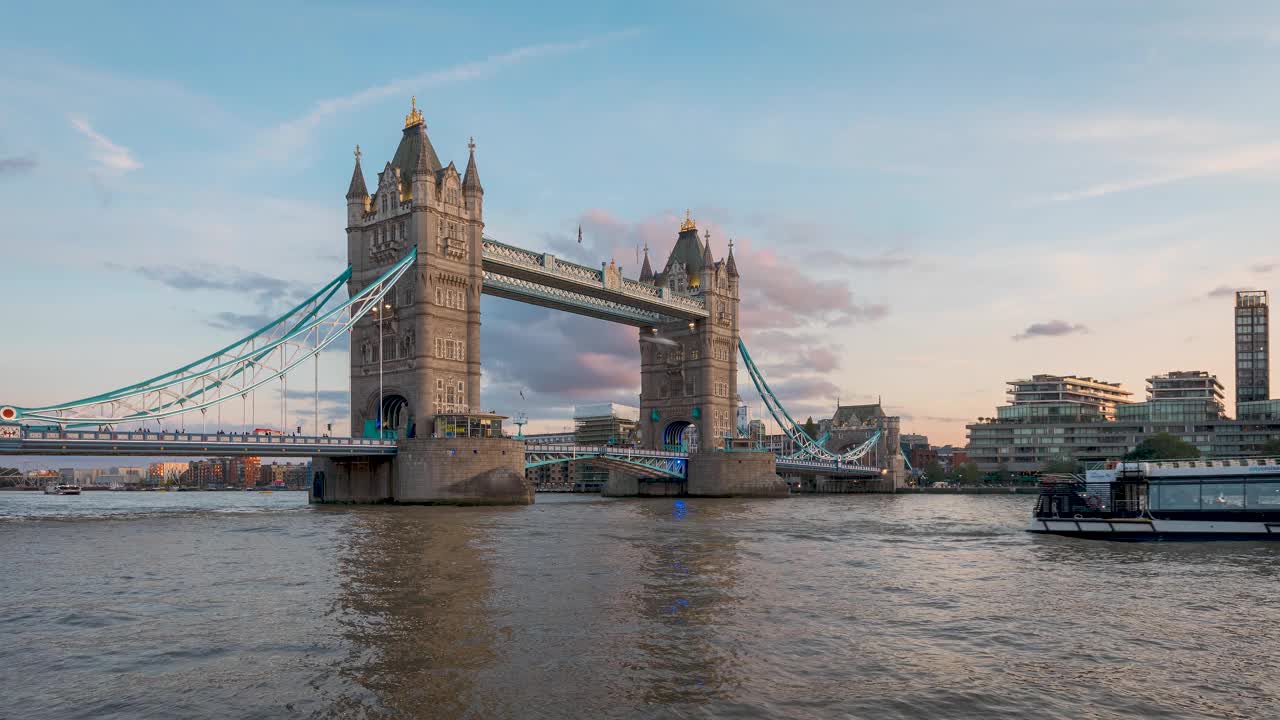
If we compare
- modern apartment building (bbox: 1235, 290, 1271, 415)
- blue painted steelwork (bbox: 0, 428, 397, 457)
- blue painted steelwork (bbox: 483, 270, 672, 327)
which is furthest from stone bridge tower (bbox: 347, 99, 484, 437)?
modern apartment building (bbox: 1235, 290, 1271, 415)

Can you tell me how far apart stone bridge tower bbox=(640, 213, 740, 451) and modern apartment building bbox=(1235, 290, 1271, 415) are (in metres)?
106

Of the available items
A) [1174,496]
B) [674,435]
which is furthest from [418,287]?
[1174,496]

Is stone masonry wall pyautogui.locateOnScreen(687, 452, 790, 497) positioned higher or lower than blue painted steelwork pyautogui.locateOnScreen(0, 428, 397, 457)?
lower

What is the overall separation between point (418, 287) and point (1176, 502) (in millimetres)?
52028

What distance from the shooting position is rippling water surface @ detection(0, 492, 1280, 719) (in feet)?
47.6

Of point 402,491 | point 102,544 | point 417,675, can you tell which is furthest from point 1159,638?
point 402,491

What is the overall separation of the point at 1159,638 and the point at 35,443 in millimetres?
55014

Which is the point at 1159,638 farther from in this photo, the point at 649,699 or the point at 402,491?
the point at 402,491

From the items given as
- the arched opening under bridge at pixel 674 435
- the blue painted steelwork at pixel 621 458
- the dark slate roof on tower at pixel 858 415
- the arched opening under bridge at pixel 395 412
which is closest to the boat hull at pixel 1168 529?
the blue painted steelwork at pixel 621 458

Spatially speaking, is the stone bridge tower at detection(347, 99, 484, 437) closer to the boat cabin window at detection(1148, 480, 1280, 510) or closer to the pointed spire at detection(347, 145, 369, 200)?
the pointed spire at detection(347, 145, 369, 200)

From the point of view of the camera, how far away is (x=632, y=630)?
19.7 m

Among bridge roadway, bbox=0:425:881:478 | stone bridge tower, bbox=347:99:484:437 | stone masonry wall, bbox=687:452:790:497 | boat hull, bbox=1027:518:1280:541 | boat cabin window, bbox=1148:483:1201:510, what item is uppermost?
stone bridge tower, bbox=347:99:484:437

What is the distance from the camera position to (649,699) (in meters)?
14.5

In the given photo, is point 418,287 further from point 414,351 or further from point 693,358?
point 693,358
